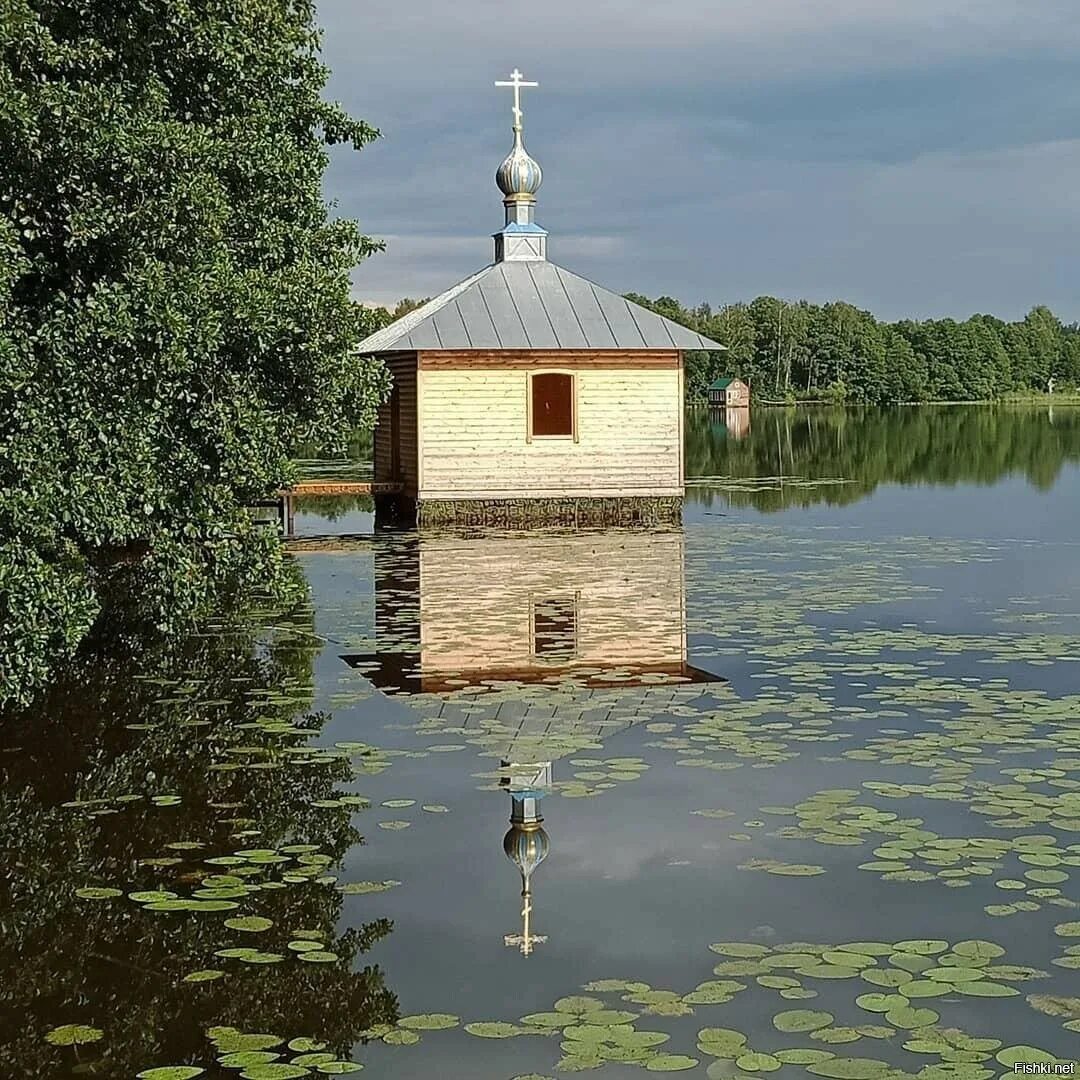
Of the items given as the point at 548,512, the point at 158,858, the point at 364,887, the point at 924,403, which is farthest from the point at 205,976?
the point at 924,403

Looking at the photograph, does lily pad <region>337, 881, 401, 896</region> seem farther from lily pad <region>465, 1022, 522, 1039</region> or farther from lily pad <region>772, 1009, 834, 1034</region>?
lily pad <region>772, 1009, 834, 1034</region>

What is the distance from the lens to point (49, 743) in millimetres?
8906

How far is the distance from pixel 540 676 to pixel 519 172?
56.4 feet

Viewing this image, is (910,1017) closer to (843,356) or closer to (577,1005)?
(577,1005)

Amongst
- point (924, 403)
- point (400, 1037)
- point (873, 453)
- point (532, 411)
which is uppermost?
point (924, 403)

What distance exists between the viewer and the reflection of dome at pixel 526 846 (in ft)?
21.8

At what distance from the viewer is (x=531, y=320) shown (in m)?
23.5

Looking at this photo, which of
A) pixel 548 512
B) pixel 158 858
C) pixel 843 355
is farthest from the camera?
pixel 843 355

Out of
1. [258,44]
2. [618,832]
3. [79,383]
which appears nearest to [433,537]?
[258,44]

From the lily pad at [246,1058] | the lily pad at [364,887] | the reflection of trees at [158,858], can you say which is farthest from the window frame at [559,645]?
the lily pad at [246,1058]

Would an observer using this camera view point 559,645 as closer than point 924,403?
Yes

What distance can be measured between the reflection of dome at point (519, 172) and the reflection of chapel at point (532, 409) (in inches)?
117

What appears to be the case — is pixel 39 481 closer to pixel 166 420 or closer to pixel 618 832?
pixel 166 420

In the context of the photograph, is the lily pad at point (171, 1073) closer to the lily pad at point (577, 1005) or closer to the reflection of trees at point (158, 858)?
the reflection of trees at point (158, 858)
